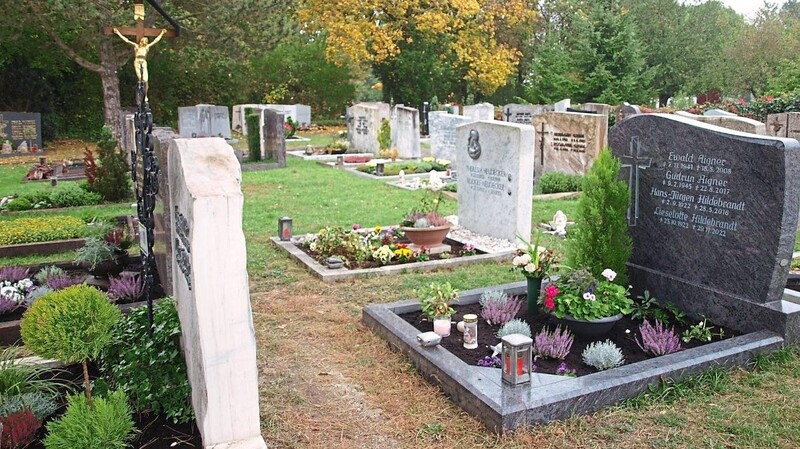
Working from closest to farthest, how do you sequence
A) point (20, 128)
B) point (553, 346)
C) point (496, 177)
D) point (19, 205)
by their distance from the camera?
1. point (553, 346)
2. point (496, 177)
3. point (19, 205)
4. point (20, 128)

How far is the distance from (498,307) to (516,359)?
151 centimetres

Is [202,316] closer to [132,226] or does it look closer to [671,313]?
[671,313]

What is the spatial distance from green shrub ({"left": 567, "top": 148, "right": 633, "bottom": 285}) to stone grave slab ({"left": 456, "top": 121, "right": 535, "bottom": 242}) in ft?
7.25

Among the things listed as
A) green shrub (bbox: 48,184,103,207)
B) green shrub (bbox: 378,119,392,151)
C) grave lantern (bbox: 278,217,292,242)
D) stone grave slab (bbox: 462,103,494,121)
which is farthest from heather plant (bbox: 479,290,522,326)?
stone grave slab (bbox: 462,103,494,121)

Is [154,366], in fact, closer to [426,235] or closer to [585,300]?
[585,300]

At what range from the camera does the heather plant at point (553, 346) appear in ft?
15.6

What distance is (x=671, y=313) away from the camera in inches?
223

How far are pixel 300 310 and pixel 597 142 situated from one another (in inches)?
349

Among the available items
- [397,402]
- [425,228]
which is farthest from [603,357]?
[425,228]

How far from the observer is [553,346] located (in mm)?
4789

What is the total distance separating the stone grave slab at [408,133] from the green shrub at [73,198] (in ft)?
30.8

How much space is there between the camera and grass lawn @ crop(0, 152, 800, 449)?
3869mm

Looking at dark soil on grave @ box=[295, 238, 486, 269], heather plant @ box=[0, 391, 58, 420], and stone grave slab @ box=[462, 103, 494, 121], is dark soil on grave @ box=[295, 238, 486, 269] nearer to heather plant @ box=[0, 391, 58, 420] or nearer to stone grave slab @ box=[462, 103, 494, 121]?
heather plant @ box=[0, 391, 58, 420]

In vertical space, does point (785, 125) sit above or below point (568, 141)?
above
